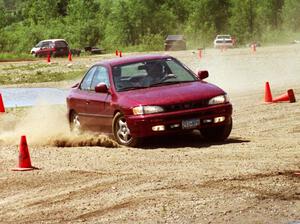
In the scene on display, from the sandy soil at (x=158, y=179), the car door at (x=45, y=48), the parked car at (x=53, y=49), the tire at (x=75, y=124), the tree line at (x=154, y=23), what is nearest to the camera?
the sandy soil at (x=158, y=179)

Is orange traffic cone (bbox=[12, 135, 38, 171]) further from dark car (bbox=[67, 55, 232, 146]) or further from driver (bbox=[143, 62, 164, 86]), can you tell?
driver (bbox=[143, 62, 164, 86])

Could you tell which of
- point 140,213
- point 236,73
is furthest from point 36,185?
point 236,73

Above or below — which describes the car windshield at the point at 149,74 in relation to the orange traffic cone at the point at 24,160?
above

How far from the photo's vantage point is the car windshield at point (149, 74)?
1409 centimetres

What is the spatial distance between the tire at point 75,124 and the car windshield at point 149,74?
1.36 m

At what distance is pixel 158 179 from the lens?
10.0 meters

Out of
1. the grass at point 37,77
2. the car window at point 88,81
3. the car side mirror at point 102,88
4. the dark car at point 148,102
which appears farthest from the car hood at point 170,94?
the grass at point 37,77

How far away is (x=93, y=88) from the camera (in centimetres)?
1488

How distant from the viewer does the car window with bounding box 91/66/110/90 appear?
14.5m

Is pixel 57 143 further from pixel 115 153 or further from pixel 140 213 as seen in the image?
pixel 140 213

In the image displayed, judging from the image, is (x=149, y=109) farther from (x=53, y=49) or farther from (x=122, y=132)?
(x=53, y=49)

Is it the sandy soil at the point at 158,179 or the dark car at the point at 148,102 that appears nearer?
the sandy soil at the point at 158,179

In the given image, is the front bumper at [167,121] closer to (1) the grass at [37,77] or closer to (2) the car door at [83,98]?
(2) the car door at [83,98]

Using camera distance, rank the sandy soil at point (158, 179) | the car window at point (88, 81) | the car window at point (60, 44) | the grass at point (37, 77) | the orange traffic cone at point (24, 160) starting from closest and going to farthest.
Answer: the sandy soil at point (158, 179)
the orange traffic cone at point (24, 160)
the car window at point (88, 81)
the grass at point (37, 77)
the car window at point (60, 44)
